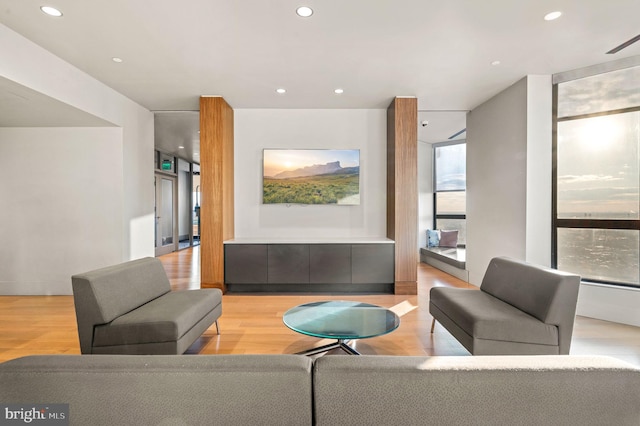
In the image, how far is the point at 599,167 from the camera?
3.40 metres

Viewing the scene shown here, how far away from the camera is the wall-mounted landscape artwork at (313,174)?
4801 millimetres

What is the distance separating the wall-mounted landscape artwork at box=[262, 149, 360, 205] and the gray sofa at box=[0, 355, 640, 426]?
13.2 ft

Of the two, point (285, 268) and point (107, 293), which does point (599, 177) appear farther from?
point (107, 293)

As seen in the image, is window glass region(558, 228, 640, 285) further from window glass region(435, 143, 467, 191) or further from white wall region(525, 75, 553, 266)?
window glass region(435, 143, 467, 191)

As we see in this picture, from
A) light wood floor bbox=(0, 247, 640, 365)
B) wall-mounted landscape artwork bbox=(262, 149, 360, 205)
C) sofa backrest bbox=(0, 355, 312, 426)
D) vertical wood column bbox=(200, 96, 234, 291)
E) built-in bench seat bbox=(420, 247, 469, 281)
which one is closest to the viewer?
sofa backrest bbox=(0, 355, 312, 426)

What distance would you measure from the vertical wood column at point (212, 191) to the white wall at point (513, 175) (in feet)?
12.7

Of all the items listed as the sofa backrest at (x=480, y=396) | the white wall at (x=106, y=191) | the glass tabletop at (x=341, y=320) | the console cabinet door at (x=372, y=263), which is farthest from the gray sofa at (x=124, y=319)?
the console cabinet door at (x=372, y=263)

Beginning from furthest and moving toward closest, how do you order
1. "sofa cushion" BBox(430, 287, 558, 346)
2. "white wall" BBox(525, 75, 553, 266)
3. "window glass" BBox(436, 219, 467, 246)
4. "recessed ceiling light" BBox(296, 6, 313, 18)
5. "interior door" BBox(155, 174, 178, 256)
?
1. "interior door" BBox(155, 174, 178, 256)
2. "window glass" BBox(436, 219, 467, 246)
3. "white wall" BBox(525, 75, 553, 266)
4. "recessed ceiling light" BBox(296, 6, 313, 18)
5. "sofa cushion" BBox(430, 287, 558, 346)

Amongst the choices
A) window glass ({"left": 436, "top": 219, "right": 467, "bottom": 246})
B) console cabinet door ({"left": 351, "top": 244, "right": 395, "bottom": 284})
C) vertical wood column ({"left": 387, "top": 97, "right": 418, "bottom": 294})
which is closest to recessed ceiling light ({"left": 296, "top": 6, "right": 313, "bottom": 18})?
vertical wood column ({"left": 387, "top": 97, "right": 418, "bottom": 294})

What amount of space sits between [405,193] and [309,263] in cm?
171

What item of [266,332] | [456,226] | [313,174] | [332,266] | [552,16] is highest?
[552,16]

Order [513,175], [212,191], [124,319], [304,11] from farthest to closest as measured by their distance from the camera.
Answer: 1. [212,191]
2. [513,175]
3. [304,11]
4. [124,319]

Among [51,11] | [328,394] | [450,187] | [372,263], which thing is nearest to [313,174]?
[372,263]

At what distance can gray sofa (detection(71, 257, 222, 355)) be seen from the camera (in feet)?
7.00
